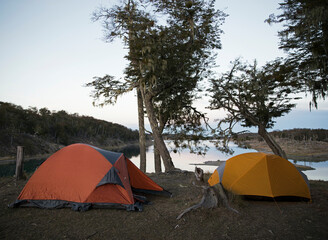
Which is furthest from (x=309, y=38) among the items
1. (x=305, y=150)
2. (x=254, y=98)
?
(x=305, y=150)

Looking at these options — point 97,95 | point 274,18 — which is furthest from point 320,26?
point 97,95

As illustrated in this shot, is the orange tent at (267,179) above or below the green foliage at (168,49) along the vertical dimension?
below

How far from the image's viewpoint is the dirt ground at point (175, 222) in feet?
12.3

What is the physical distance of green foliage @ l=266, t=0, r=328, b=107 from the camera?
6.18 metres

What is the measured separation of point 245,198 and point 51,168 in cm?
498

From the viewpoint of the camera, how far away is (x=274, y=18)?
739 cm

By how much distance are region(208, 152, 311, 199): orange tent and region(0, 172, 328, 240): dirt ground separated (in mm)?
273

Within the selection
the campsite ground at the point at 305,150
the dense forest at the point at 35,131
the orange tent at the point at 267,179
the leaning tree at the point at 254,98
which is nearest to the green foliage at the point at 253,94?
the leaning tree at the point at 254,98

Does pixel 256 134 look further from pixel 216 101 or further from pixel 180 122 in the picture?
pixel 180 122

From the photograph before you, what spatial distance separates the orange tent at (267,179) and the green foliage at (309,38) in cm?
371

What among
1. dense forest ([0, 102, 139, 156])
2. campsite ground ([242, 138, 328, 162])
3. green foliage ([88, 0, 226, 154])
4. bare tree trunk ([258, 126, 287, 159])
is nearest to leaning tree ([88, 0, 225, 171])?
green foliage ([88, 0, 226, 154])

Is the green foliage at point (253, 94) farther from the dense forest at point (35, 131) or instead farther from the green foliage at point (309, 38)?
the dense forest at point (35, 131)

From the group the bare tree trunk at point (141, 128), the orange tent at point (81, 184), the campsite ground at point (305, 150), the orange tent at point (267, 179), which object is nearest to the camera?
the orange tent at point (81, 184)

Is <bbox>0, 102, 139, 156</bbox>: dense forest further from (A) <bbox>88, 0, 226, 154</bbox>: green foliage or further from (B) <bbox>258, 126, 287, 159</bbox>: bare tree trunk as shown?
(B) <bbox>258, 126, 287, 159</bbox>: bare tree trunk
